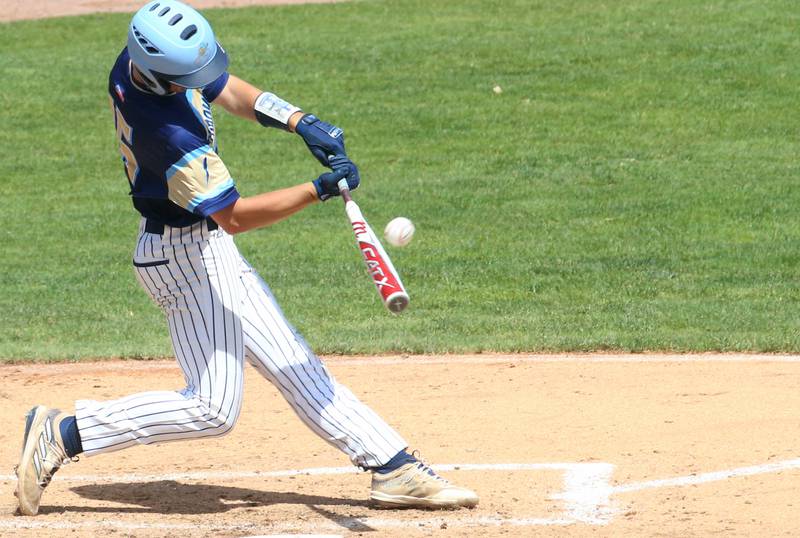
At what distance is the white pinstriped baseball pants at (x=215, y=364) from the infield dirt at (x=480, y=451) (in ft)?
1.07

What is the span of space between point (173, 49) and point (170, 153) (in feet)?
1.17

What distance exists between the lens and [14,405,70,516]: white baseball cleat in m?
5.12

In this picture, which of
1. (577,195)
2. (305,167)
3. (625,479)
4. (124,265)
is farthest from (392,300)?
(305,167)

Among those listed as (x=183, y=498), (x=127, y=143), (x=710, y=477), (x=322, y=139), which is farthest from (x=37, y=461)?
(x=710, y=477)

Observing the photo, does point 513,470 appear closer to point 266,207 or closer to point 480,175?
point 266,207

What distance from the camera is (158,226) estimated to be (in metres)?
5.00

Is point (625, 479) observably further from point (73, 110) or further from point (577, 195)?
point (73, 110)

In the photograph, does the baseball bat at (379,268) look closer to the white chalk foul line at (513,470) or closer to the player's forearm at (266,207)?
the player's forearm at (266,207)

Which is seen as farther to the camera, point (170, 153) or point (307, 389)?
point (307, 389)

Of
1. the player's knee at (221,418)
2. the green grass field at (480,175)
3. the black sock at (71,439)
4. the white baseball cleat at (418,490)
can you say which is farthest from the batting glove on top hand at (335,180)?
the green grass field at (480,175)

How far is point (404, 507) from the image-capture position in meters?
5.20

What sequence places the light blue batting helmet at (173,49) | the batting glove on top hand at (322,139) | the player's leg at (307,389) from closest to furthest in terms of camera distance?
the light blue batting helmet at (173,49), the batting glove on top hand at (322,139), the player's leg at (307,389)

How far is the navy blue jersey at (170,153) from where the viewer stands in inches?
183

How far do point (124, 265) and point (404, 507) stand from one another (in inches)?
235
